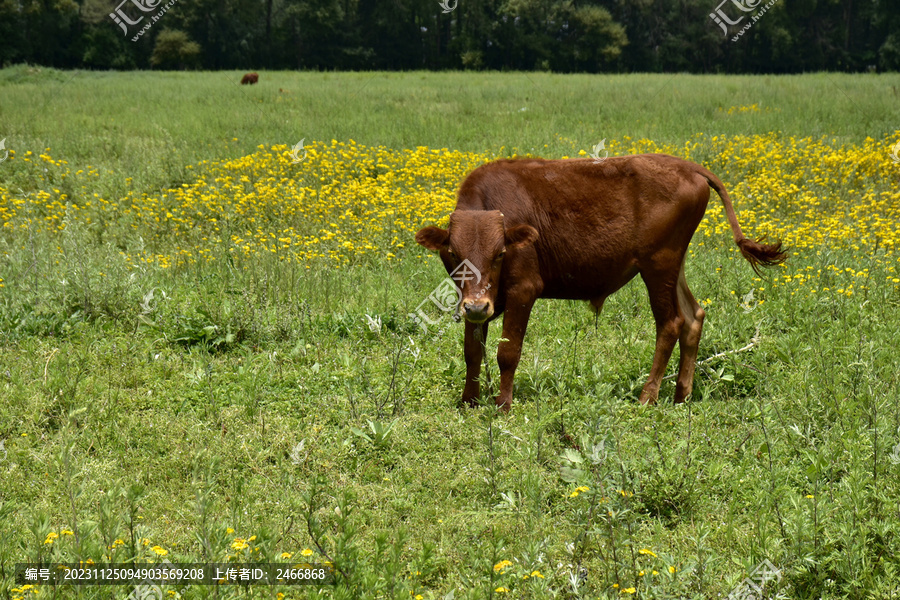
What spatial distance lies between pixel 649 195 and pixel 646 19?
5934cm

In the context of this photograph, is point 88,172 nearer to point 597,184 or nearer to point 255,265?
point 255,265

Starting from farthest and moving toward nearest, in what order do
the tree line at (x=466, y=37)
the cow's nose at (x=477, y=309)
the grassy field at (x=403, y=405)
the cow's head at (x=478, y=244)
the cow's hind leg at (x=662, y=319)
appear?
the tree line at (x=466, y=37)
the cow's hind leg at (x=662, y=319)
the cow's head at (x=478, y=244)
the cow's nose at (x=477, y=309)
the grassy field at (x=403, y=405)

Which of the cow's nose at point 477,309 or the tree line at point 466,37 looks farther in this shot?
the tree line at point 466,37

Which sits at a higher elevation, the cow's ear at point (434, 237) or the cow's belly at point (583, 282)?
the cow's ear at point (434, 237)

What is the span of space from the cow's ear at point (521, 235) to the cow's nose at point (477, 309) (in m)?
0.53

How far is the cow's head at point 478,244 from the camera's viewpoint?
4.84 m

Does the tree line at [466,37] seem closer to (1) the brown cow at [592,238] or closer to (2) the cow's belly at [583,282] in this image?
(1) the brown cow at [592,238]

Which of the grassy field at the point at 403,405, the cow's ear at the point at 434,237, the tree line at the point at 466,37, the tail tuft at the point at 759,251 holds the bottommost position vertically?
the grassy field at the point at 403,405

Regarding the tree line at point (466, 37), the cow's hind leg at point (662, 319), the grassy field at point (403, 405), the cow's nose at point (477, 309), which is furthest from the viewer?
the tree line at point (466, 37)

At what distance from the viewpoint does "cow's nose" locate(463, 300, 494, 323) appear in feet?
15.2

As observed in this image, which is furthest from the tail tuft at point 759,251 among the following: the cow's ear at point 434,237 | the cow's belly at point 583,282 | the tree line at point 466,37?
the tree line at point 466,37

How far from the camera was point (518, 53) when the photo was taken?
5372 cm

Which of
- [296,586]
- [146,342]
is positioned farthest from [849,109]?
[296,586]

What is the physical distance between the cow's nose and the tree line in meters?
46.5
